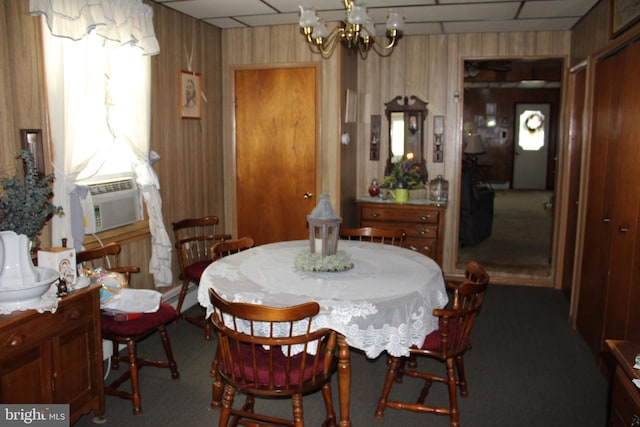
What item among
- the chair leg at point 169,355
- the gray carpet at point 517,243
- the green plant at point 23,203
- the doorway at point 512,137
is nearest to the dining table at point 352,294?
the chair leg at point 169,355

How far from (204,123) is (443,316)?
3.02 meters

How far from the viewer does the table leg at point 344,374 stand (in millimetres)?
2488

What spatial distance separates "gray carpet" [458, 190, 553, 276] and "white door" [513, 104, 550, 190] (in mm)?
2156

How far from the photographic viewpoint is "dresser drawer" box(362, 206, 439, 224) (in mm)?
5141

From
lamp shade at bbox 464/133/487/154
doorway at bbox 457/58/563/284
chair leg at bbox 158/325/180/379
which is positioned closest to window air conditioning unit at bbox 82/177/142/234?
chair leg at bbox 158/325/180/379

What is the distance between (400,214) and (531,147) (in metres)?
9.11

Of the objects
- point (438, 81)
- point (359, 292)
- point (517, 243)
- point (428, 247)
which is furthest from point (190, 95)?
point (517, 243)

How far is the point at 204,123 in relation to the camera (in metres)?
4.82

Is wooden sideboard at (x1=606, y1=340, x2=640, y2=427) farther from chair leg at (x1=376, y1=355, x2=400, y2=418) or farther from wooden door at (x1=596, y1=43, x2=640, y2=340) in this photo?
wooden door at (x1=596, y1=43, x2=640, y2=340)

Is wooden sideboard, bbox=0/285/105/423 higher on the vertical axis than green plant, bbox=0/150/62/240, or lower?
lower

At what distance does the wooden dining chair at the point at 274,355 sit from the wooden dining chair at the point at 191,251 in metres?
1.37

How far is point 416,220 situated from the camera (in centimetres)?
519

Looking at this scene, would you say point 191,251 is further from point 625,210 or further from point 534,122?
point 534,122

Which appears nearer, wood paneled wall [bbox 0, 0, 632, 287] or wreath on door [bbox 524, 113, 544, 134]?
wood paneled wall [bbox 0, 0, 632, 287]
